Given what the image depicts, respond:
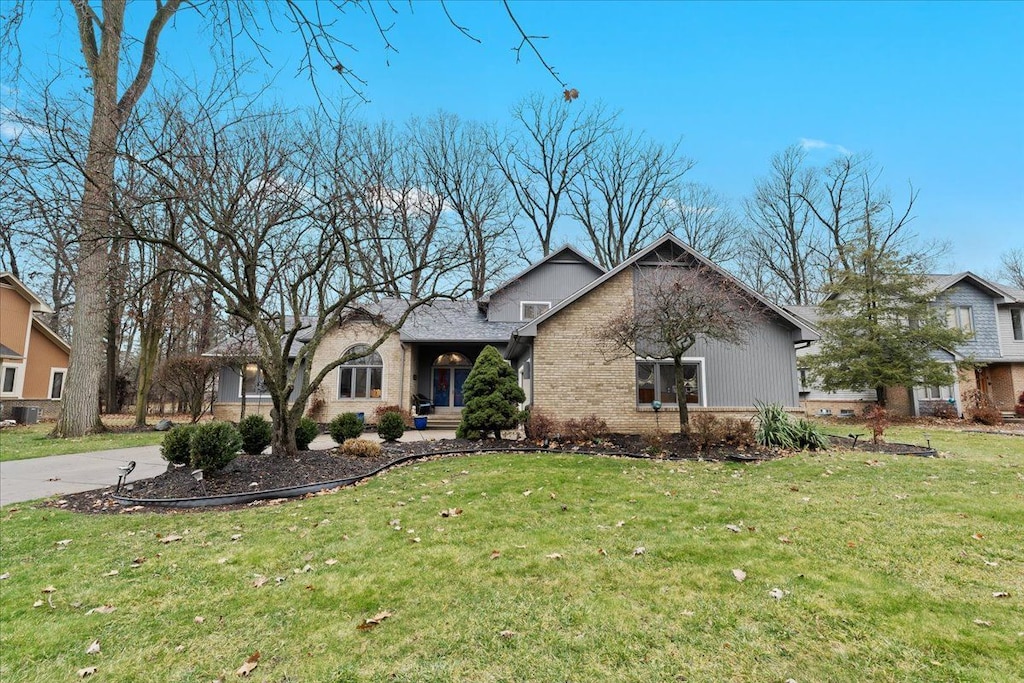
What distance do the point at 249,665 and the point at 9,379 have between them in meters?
29.0

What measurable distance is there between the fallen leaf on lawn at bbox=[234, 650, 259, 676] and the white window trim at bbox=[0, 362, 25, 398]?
2842 cm

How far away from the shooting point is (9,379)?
72.5 feet

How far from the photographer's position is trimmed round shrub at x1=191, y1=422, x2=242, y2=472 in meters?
7.21

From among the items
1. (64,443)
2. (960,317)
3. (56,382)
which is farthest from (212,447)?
(960,317)

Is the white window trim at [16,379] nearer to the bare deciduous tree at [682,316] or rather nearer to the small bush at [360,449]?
the small bush at [360,449]

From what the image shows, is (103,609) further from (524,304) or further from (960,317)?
(960,317)

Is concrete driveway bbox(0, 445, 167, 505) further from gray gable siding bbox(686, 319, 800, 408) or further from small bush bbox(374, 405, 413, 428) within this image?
gray gable siding bbox(686, 319, 800, 408)

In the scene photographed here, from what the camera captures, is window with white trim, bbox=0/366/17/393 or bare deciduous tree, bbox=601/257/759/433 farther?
window with white trim, bbox=0/366/17/393

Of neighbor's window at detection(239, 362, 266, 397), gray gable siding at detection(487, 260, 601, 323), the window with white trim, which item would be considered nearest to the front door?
gray gable siding at detection(487, 260, 601, 323)

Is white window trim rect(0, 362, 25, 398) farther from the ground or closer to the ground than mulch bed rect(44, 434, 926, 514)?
farther from the ground

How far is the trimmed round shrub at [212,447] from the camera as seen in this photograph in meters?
7.21

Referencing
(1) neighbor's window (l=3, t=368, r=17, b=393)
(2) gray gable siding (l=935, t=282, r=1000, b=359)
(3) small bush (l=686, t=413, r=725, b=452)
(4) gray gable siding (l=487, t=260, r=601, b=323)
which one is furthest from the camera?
(1) neighbor's window (l=3, t=368, r=17, b=393)

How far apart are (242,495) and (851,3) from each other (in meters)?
8.50

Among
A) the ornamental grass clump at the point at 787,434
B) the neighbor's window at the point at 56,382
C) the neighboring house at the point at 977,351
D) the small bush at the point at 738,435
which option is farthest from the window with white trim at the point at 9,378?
the neighboring house at the point at 977,351
